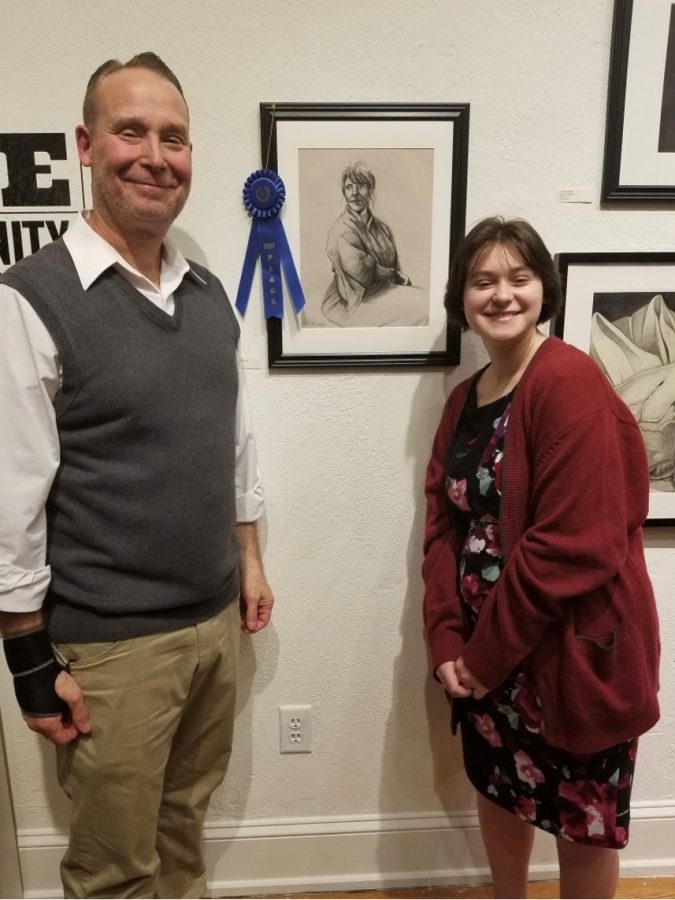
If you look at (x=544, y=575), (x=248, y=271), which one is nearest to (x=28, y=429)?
(x=248, y=271)

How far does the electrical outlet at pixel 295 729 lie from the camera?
5.27 ft

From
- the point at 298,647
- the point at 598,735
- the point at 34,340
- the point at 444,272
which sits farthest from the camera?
the point at 298,647

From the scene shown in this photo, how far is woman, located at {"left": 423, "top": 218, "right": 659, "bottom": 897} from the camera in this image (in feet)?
3.66

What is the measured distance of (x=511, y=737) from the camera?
1.28 metres

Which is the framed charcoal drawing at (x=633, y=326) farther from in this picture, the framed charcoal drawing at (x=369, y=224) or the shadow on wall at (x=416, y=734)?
the shadow on wall at (x=416, y=734)

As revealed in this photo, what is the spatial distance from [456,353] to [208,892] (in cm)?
143

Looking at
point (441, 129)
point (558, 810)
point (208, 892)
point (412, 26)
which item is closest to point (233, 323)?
point (441, 129)

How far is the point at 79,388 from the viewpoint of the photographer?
1.07 metres

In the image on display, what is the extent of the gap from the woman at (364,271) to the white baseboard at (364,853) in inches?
47.9

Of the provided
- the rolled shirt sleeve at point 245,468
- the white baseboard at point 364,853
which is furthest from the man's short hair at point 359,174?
the white baseboard at point 364,853

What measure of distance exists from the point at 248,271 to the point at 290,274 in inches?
3.5

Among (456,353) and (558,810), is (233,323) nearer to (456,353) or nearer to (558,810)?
(456,353)

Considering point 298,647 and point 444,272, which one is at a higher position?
point 444,272

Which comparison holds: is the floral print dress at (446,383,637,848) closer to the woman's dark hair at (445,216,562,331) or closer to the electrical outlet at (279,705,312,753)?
the woman's dark hair at (445,216,562,331)
